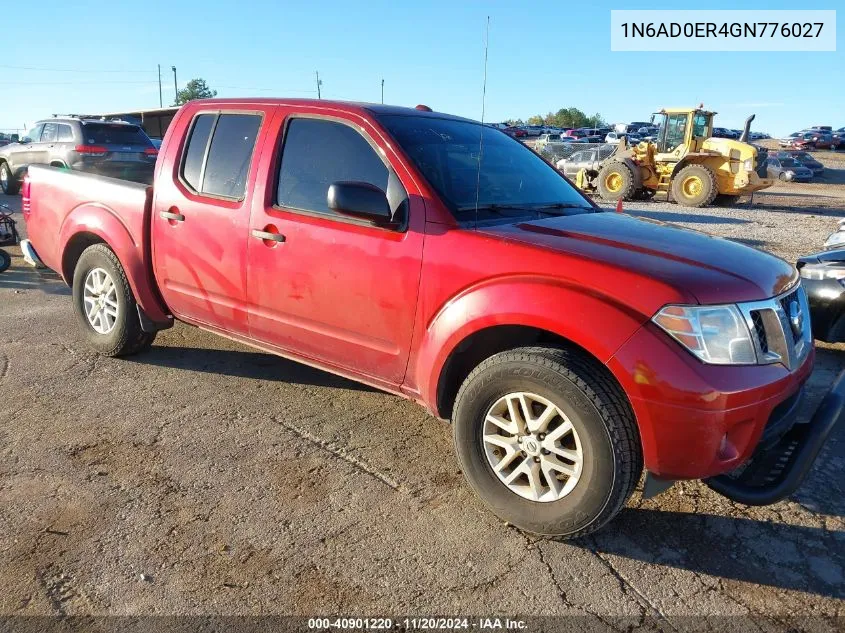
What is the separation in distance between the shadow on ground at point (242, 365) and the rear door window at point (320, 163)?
1.37 metres

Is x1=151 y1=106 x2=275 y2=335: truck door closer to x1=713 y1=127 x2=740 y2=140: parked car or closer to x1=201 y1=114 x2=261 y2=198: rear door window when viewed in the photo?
x1=201 y1=114 x2=261 y2=198: rear door window

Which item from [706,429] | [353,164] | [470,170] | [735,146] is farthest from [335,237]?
[735,146]

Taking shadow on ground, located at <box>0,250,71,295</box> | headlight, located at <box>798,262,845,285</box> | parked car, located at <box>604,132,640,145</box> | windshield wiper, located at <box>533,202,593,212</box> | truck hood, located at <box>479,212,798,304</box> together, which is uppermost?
parked car, located at <box>604,132,640,145</box>

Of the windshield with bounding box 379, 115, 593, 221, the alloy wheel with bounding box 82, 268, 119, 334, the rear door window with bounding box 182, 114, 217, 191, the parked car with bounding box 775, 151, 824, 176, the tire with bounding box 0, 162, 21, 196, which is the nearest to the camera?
the windshield with bounding box 379, 115, 593, 221

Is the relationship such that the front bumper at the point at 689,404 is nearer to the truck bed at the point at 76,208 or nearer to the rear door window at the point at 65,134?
the truck bed at the point at 76,208

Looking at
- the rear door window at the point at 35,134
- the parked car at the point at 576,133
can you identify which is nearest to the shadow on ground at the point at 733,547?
the rear door window at the point at 35,134

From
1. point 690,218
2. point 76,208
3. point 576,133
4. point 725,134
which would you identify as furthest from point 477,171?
point 576,133

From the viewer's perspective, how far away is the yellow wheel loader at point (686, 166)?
677 inches

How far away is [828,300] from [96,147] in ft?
44.4

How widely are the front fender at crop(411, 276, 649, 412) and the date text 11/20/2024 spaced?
3.29 feet

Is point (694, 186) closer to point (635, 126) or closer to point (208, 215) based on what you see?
point (208, 215)

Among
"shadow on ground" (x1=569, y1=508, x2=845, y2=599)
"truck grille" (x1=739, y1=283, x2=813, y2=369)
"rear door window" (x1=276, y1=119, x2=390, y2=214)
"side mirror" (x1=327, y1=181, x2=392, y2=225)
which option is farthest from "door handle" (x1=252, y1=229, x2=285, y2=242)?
"truck grille" (x1=739, y1=283, x2=813, y2=369)

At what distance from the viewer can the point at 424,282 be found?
3.05 metres

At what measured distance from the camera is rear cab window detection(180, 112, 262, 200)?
3867 millimetres
